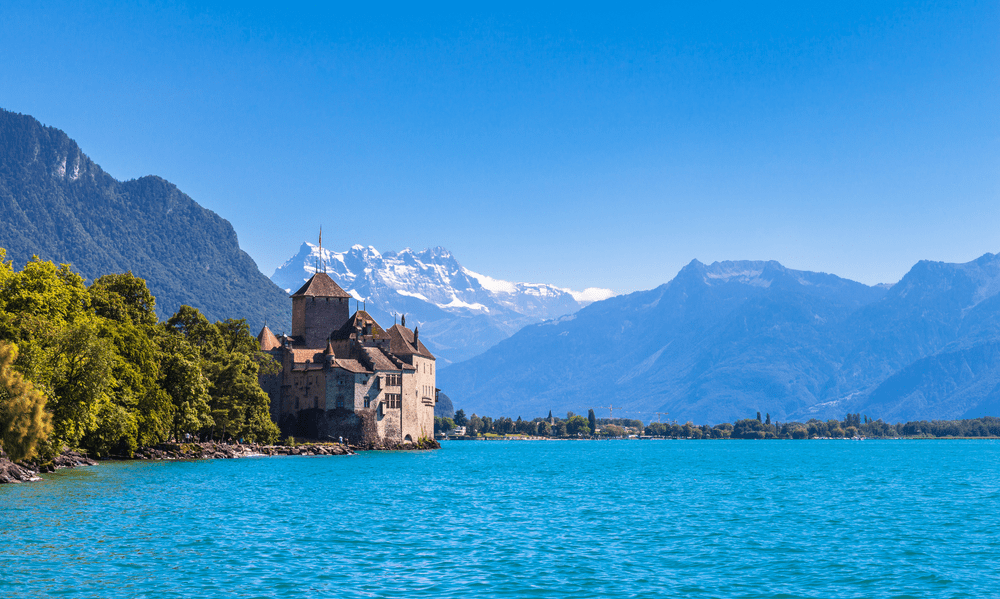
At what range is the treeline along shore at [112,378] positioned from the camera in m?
56.5

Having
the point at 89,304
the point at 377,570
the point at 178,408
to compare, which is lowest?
the point at 377,570

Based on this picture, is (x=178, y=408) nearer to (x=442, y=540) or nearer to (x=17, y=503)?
(x=17, y=503)

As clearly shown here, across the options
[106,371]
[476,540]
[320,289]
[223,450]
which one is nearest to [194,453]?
[223,450]

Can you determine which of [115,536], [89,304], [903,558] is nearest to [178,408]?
[89,304]

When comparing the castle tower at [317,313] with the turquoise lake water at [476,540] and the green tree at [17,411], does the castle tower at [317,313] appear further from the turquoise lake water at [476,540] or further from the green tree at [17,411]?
the green tree at [17,411]

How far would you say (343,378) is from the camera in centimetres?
12800

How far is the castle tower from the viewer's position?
143375 millimetres

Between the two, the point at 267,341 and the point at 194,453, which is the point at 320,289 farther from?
the point at 194,453

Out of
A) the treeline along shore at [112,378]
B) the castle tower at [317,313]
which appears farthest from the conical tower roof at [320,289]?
the treeline along shore at [112,378]

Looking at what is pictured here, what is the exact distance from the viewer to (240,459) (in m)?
101

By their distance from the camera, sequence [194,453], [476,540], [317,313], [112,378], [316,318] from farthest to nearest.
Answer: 1. [317,313]
2. [316,318]
3. [194,453]
4. [112,378]
5. [476,540]

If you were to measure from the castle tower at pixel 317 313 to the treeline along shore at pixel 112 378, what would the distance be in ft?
84.0

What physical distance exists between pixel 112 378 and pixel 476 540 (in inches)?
1677

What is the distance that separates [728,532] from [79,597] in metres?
28.6
